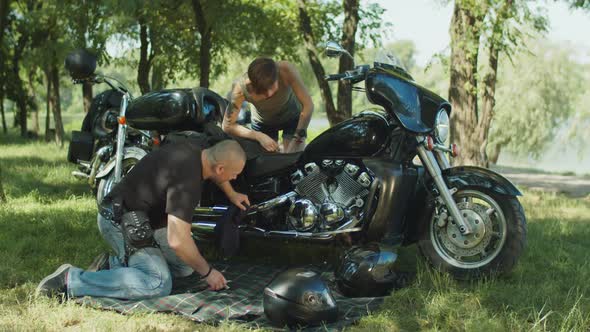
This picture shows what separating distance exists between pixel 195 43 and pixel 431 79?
2342 centimetres

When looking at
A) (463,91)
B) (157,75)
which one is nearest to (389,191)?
(463,91)

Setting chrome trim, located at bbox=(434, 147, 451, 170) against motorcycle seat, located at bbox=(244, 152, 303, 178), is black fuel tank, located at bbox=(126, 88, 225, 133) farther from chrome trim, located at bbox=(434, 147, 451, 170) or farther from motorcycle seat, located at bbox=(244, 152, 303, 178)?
chrome trim, located at bbox=(434, 147, 451, 170)

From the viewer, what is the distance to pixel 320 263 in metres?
5.22

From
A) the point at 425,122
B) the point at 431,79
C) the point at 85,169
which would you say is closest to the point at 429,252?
the point at 425,122

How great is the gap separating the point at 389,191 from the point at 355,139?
1.58ft

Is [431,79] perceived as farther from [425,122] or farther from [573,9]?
[425,122]

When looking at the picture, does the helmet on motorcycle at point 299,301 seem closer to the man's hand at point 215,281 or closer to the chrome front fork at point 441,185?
the man's hand at point 215,281

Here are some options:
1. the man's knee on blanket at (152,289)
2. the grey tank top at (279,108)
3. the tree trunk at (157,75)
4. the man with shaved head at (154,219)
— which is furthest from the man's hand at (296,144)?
the tree trunk at (157,75)

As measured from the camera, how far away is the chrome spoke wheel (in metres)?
4.37

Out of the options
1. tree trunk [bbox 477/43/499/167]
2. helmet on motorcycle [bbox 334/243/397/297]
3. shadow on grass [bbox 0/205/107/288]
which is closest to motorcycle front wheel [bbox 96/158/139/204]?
shadow on grass [bbox 0/205/107/288]

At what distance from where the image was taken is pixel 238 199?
4.57m

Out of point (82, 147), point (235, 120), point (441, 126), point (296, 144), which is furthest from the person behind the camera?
point (82, 147)

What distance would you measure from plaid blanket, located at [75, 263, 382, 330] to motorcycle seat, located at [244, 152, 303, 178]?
0.87m

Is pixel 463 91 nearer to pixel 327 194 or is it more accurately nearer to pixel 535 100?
pixel 327 194
